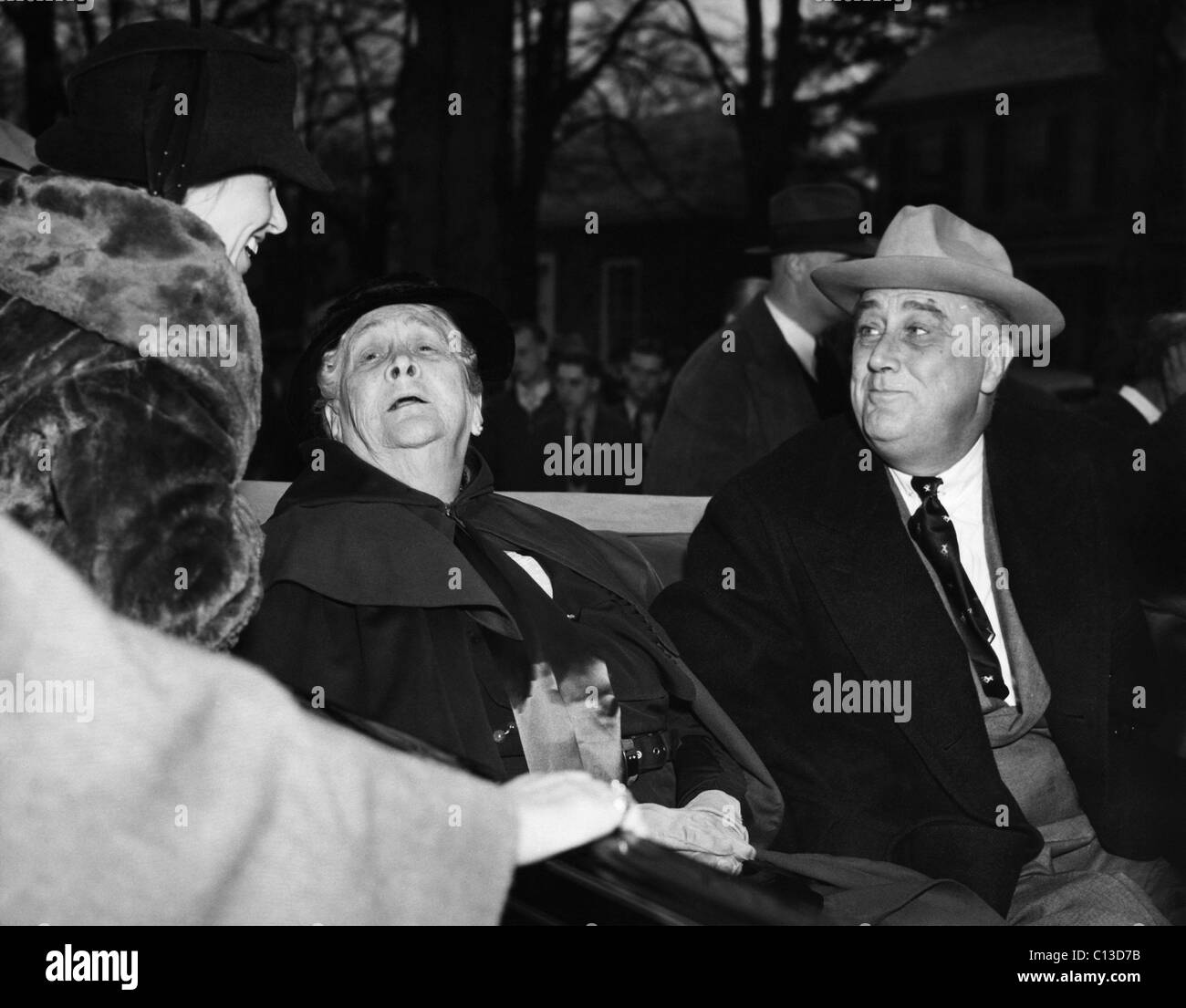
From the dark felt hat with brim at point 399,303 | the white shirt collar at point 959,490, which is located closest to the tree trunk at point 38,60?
the dark felt hat with brim at point 399,303

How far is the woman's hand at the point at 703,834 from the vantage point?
2986mm

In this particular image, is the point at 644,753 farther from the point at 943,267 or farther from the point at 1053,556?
the point at 943,267

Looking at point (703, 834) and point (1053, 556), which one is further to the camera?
point (1053, 556)

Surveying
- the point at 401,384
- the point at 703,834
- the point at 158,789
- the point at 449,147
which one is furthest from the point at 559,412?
the point at 158,789

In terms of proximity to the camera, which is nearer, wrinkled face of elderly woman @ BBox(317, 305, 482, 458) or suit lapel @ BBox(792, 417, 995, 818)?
suit lapel @ BBox(792, 417, 995, 818)

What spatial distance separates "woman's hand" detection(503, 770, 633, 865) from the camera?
173 cm

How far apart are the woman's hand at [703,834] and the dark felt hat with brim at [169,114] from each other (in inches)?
58.0

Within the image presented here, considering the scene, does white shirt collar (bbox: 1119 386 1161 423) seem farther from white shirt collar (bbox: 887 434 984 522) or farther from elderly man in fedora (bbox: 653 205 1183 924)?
white shirt collar (bbox: 887 434 984 522)

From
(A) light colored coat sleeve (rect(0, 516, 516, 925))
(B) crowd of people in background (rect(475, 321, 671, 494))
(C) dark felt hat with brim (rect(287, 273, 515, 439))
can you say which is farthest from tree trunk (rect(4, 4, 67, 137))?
(A) light colored coat sleeve (rect(0, 516, 516, 925))

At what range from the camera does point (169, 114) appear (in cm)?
260

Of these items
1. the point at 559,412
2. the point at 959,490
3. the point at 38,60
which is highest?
the point at 38,60

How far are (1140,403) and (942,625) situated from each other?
3.03 m

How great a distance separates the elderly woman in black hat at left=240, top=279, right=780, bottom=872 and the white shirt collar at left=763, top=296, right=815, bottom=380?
180 cm

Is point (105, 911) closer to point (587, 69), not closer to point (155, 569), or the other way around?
point (155, 569)
